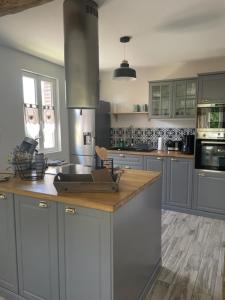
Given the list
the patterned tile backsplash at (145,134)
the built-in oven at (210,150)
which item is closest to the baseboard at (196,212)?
the built-in oven at (210,150)

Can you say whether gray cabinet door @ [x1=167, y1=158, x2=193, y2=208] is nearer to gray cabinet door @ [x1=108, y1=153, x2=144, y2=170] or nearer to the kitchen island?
gray cabinet door @ [x1=108, y1=153, x2=144, y2=170]

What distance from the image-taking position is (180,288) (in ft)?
6.42

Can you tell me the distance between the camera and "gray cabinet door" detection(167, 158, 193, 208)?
3485 millimetres

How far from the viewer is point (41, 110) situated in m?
4.05

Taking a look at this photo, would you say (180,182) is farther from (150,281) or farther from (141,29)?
(141,29)

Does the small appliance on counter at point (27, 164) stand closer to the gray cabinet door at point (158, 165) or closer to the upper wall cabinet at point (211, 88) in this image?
the gray cabinet door at point (158, 165)

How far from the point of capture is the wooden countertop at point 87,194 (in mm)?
1377

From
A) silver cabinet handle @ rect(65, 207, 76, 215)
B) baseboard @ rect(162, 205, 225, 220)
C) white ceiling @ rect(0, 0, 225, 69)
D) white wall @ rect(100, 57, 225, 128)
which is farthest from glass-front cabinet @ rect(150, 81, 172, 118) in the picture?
silver cabinet handle @ rect(65, 207, 76, 215)

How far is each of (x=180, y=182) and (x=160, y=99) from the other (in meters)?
1.49

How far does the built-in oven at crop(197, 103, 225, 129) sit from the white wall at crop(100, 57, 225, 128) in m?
0.70

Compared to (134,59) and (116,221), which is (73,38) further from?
(134,59)

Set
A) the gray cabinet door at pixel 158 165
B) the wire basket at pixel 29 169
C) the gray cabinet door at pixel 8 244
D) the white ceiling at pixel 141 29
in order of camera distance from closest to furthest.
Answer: the gray cabinet door at pixel 8 244, the wire basket at pixel 29 169, the white ceiling at pixel 141 29, the gray cabinet door at pixel 158 165

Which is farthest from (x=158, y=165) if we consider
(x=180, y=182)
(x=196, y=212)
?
(x=196, y=212)

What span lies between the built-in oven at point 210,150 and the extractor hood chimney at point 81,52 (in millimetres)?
1906
